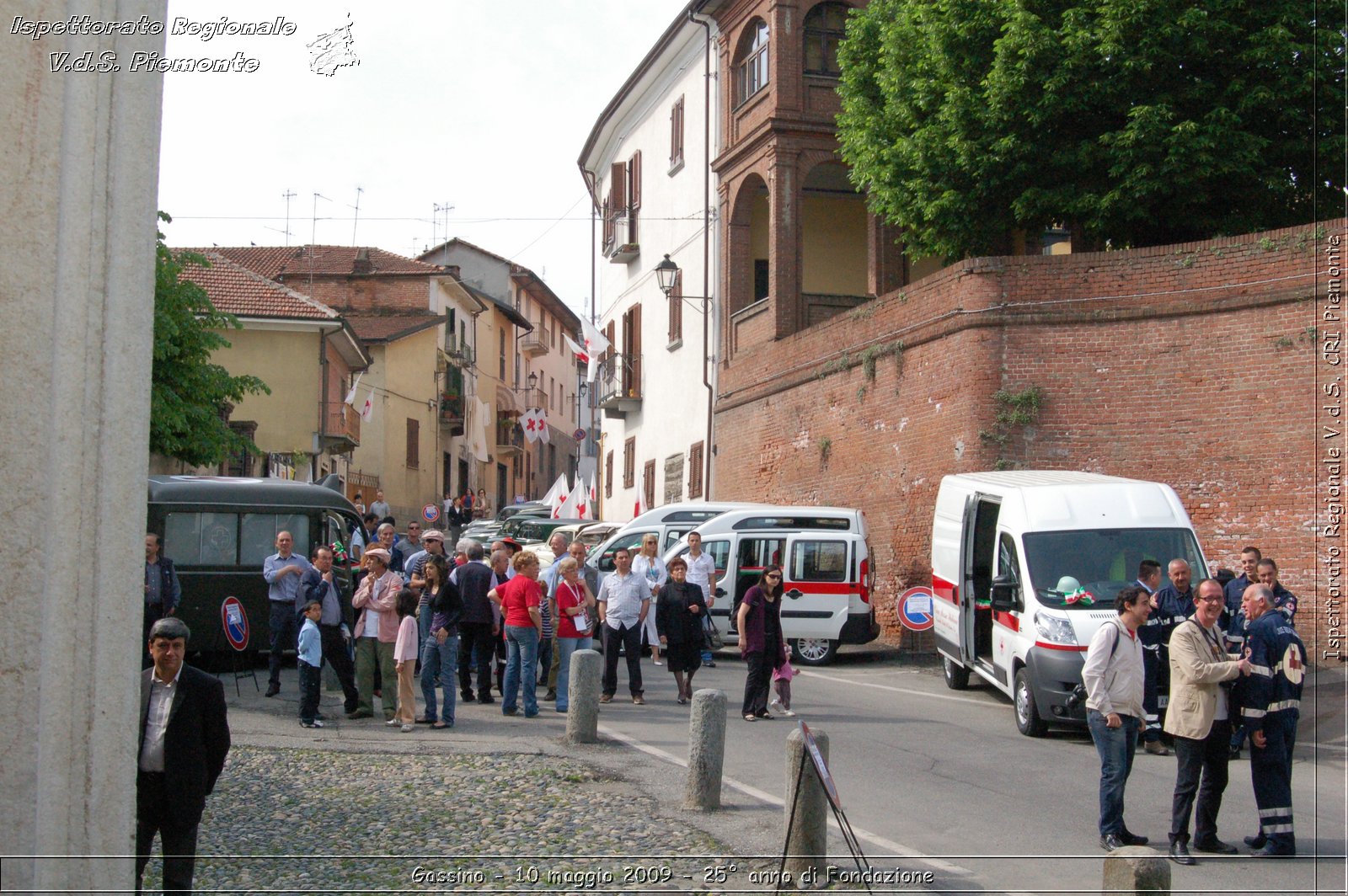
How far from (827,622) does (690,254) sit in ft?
52.1

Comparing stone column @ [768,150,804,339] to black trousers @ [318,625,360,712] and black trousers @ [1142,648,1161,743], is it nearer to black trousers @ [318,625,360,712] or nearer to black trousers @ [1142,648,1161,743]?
black trousers @ [318,625,360,712]

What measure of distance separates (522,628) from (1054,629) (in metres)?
5.37

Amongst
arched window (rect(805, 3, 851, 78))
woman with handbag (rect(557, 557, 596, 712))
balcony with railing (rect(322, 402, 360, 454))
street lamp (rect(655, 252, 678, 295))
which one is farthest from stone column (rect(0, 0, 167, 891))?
balcony with railing (rect(322, 402, 360, 454))

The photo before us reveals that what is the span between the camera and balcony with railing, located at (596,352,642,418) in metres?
38.4

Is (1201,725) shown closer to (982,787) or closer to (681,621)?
(982,787)

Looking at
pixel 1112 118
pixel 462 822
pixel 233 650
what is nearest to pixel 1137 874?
pixel 462 822

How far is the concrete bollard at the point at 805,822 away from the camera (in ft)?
24.5

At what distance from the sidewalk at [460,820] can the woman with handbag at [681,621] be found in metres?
2.38

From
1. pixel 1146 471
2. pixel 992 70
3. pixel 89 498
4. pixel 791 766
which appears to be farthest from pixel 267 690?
pixel 992 70

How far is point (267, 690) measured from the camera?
15.5 meters

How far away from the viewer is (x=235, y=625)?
15.6 meters

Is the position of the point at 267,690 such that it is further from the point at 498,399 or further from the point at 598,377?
the point at 498,399

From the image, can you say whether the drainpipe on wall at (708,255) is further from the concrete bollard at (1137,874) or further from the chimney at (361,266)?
the concrete bollard at (1137,874)

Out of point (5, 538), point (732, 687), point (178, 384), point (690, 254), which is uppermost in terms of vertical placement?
point (690, 254)
